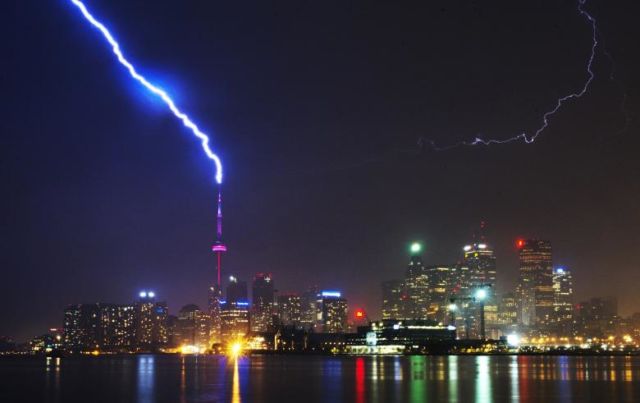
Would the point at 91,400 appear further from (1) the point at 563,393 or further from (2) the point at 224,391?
(1) the point at 563,393

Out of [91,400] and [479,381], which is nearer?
[91,400]

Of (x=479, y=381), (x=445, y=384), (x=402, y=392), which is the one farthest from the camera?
(x=479, y=381)

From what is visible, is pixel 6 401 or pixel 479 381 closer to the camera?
pixel 6 401

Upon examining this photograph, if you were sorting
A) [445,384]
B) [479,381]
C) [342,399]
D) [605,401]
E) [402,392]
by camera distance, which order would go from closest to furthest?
[605,401] < [342,399] < [402,392] < [445,384] < [479,381]

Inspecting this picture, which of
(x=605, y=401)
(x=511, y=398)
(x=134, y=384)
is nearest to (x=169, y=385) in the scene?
(x=134, y=384)

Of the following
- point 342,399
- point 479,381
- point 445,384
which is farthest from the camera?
point 479,381

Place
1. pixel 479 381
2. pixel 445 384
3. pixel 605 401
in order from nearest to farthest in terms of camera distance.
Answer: pixel 605 401 < pixel 445 384 < pixel 479 381

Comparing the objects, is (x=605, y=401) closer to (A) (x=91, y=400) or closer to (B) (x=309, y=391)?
(B) (x=309, y=391)

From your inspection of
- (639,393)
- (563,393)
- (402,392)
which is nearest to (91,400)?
(402,392)
